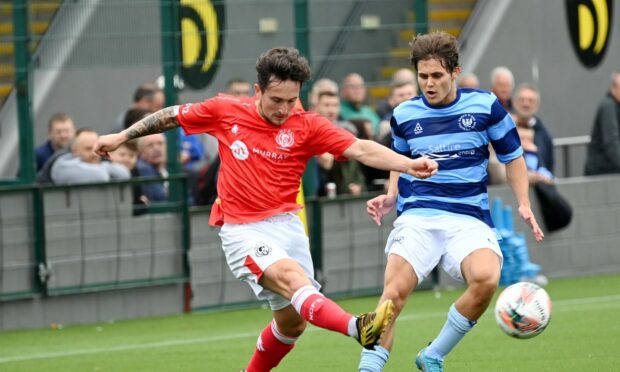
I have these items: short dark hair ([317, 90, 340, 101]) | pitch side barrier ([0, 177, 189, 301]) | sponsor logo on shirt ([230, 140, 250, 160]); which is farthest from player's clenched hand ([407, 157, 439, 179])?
short dark hair ([317, 90, 340, 101])

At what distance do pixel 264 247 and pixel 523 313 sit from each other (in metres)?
1.62

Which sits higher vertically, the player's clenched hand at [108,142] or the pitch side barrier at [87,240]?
the player's clenched hand at [108,142]

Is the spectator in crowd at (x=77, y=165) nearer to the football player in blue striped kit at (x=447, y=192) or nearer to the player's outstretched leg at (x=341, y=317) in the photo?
the football player in blue striped kit at (x=447, y=192)

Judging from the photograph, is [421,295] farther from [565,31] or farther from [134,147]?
[565,31]

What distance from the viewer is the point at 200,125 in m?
9.09

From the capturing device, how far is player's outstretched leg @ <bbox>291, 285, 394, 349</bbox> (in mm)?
7848

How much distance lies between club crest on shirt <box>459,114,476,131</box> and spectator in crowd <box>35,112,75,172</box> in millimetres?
5787

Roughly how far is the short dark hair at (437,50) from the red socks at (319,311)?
5.52 ft

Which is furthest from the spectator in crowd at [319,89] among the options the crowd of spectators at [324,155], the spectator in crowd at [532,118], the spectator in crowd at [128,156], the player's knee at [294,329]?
the player's knee at [294,329]

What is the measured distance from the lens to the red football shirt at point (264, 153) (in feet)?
29.1

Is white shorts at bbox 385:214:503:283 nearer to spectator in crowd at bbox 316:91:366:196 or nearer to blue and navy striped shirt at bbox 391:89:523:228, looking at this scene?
blue and navy striped shirt at bbox 391:89:523:228

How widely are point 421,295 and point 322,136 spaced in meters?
7.13

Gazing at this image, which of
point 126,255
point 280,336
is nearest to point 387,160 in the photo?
point 280,336

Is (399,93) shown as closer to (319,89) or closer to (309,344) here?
(319,89)
